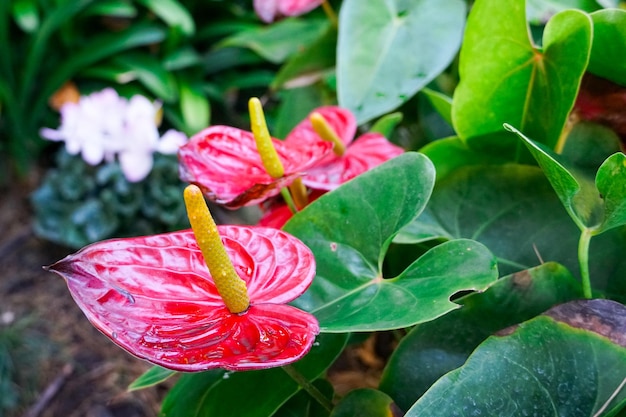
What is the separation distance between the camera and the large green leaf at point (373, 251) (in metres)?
0.35

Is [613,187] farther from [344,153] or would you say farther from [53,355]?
[53,355]

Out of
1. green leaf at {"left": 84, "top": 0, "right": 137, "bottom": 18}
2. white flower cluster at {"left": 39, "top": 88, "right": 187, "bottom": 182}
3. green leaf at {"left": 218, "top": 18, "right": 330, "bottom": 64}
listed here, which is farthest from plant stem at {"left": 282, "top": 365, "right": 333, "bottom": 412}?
green leaf at {"left": 84, "top": 0, "right": 137, "bottom": 18}

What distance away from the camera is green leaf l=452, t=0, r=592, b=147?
1.33 feet

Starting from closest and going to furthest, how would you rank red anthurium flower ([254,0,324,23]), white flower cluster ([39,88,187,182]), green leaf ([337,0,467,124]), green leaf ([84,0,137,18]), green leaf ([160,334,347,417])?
1. green leaf ([160,334,347,417])
2. green leaf ([337,0,467,124])
3. red anthurium flower ([254,0,324,23])
4. white flower cluster ([39,88,187,182])
5. green leaf ([84,0,137,18])

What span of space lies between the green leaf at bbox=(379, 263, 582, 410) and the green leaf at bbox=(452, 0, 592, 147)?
116mm

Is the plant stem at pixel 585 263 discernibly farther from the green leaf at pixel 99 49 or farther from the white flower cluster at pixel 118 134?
the green leaf at pixel 99 49

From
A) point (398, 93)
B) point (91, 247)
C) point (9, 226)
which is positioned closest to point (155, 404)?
point (9, 226)

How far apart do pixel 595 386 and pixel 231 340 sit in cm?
18

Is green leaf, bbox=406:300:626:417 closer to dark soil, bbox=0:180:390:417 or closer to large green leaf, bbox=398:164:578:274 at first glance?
large green leaf, bbox=398:164:578:274

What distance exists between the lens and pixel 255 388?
41cm

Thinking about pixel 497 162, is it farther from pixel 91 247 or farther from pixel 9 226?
pixel 9 226

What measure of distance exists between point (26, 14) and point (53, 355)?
0.96 metres

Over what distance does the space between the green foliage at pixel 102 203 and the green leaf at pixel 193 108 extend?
5.0 inches

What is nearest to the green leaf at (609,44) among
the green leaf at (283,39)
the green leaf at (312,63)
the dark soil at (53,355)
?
the green leaf at (312,63)
